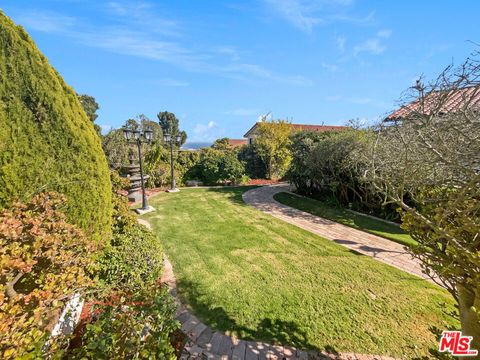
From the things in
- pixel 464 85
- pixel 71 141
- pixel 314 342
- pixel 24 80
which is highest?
pixel 24 80

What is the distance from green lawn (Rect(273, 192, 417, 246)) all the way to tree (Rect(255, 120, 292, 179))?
704 centimetres

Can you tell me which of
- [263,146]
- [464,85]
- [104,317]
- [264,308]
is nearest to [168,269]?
[264,308]

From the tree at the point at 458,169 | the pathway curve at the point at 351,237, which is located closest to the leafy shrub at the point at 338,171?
the pathway curve at the point at 351,237

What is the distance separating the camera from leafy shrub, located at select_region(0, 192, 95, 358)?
164cm

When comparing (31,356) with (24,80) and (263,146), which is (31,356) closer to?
(24,80)

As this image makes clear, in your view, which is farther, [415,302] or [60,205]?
[415,302]

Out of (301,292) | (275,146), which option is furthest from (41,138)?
(275,146)

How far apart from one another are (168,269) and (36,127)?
3.34 metres

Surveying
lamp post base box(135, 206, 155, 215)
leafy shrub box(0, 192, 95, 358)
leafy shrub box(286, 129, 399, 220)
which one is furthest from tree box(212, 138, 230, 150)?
leafy shrub box(0, 192, 95, 358)

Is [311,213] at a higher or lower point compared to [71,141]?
lower

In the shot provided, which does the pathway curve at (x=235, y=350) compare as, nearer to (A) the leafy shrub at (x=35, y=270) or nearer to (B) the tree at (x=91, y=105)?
(A) the leafy shrub at (x=35, y=270)

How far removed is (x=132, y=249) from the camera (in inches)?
160

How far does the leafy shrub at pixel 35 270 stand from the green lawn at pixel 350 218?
23.5 feet

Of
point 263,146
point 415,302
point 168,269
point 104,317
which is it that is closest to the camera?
point 104,317
